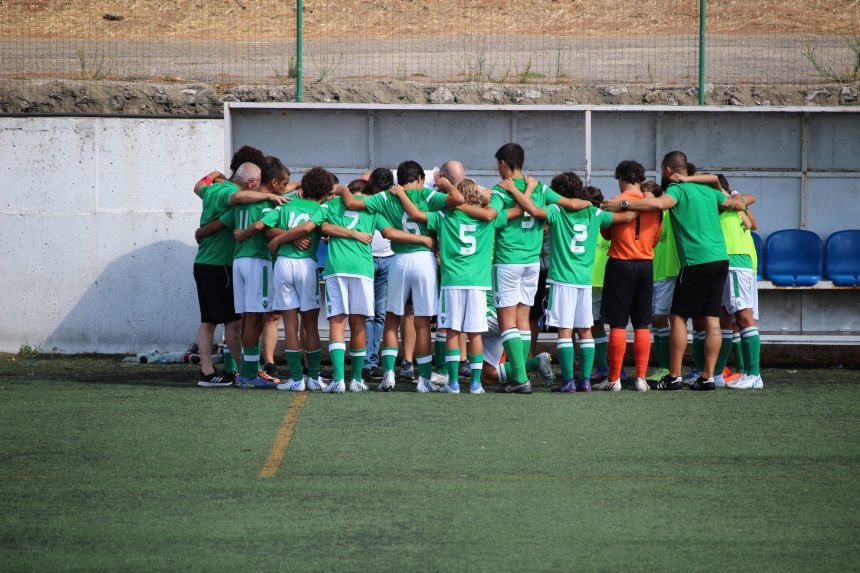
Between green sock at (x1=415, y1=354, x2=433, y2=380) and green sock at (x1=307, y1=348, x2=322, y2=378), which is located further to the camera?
green sock at (x1=307, y1=348, x2=322, y2=378)

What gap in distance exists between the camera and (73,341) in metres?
12.0

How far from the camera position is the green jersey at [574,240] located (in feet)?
29.5

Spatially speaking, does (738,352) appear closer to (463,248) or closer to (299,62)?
(463,248)

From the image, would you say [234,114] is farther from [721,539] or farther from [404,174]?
[721,539]

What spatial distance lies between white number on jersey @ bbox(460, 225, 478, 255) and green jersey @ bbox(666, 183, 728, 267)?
165 centimetres

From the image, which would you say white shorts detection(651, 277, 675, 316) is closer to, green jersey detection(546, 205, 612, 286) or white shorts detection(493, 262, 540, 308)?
green jersey detection(546, 205, 612, 286)

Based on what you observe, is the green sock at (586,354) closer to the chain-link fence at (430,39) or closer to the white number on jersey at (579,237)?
the white number on jersey at (579,237)

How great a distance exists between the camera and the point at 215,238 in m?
9.37

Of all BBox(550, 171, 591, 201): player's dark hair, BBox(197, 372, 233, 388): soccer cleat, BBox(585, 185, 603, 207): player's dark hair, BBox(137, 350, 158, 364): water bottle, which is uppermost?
BBox(550, 171, 591, 201): player's dark hair

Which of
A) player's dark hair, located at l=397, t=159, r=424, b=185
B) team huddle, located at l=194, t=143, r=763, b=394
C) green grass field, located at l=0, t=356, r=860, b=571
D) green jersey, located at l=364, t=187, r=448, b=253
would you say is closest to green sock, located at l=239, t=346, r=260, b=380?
team huddle, located at l=194, t=143, r=763, b=394

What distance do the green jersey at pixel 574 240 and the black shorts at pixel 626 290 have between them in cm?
20

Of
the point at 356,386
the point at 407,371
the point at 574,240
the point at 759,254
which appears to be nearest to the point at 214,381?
the point at 356,386

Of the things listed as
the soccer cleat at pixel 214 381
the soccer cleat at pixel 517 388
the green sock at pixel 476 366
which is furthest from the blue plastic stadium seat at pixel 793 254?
the soccer cleat at pixel 214 381

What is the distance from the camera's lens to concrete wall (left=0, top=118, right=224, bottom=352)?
11.9 metres
